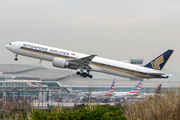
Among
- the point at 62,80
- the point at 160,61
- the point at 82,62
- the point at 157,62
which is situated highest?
the point at 160,61

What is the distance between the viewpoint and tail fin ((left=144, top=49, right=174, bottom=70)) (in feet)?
181

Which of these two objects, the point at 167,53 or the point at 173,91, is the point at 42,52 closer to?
the point at 167,53

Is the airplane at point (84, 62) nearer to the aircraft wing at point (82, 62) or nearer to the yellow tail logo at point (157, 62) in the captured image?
the aircraft wing at point (82, 62)

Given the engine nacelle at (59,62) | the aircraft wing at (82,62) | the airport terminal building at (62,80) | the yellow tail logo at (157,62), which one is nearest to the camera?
the engine nacelle at (59,62)

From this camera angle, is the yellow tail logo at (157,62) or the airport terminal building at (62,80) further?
the airport terminal building at (62,80)

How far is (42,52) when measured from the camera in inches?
2047

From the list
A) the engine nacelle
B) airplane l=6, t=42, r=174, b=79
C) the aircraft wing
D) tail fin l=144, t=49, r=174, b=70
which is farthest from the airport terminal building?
the engine nacelle

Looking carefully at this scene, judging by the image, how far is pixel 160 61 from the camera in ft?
182

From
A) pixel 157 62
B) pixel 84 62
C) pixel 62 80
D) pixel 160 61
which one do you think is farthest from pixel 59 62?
pixel 62 80

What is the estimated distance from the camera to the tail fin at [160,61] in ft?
181

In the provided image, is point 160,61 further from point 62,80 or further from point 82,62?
point 62,80

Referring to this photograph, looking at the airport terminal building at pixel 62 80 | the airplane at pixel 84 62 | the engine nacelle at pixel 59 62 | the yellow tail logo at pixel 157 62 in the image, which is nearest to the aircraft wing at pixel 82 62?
the airplane at pixel 84 62

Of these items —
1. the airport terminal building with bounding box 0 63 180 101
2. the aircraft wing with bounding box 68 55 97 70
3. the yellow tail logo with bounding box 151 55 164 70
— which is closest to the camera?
the aircraft wing with bounding box 68 55 97 70

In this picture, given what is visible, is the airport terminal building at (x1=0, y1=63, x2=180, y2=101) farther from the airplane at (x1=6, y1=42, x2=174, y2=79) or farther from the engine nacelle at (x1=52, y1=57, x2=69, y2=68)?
the engine nacelle at (x1=52, y1=57, x2=69, y2=68)
